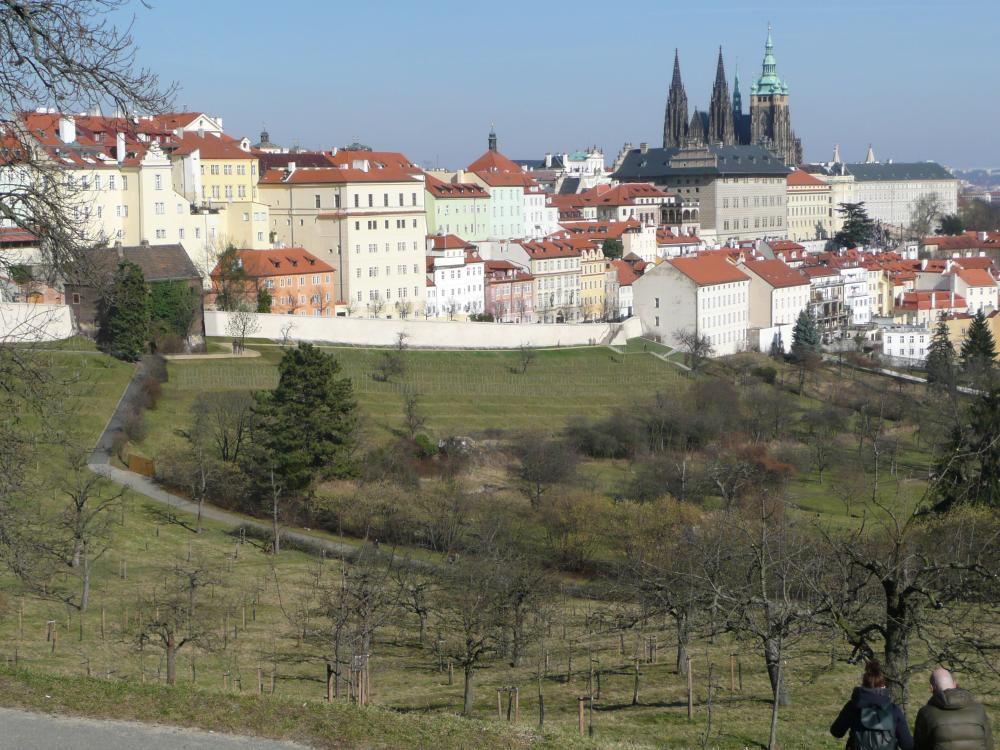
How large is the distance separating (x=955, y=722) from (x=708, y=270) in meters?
51.6

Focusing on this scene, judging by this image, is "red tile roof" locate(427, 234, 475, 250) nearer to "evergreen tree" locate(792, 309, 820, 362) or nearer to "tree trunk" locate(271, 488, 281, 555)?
"evergreen tree" locate(792, 309, 820, 362)

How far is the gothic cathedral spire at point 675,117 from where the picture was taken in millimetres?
117625

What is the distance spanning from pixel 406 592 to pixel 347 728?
10278 mm

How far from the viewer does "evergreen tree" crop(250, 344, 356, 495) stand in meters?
26.9

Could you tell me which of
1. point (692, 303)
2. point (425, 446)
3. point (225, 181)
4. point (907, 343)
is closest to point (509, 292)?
point (692, 303)

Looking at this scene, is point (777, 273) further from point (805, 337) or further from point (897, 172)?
point (897, 172)

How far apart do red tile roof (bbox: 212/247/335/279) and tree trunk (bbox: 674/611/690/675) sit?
30.1m

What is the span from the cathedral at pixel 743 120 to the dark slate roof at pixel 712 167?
17.7 meters

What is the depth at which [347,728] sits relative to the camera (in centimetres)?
748

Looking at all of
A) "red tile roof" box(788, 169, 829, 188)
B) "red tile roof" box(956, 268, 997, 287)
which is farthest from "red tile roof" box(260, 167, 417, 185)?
"red tile roof" box(788, 169, 829, 188)

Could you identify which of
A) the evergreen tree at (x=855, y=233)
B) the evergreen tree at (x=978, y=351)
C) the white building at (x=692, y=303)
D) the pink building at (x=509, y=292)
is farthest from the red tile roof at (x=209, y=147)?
the evergreen tree at (x=855, y=233)

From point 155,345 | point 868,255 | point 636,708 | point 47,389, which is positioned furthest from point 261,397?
point 868,255

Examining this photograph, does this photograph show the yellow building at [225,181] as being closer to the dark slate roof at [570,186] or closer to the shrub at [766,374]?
the shrub at [766,374]

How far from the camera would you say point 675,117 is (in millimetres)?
118250
